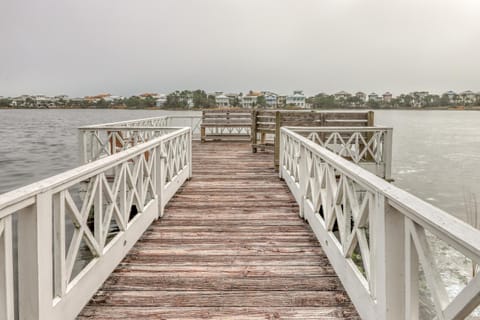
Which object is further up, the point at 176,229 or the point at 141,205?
the point at 141,205

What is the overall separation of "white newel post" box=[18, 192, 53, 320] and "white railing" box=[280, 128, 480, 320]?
1.84m

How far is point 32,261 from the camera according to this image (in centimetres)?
206

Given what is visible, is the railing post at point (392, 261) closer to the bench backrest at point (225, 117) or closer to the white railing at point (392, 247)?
the white railing at point (392, 247)

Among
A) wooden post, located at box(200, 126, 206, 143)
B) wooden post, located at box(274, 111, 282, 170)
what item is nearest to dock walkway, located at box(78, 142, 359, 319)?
wooden post, located at box(274, 111, 282, 170)

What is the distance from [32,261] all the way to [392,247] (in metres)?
1.90

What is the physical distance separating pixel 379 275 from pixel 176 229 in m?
2.72

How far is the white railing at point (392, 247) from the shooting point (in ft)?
4.58

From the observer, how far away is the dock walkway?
2.65 metres

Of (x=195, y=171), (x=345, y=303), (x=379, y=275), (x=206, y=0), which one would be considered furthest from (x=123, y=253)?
(x=206, y=0)

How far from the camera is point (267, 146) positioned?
37.5 ft

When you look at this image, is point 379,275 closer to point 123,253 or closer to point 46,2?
point 123,253

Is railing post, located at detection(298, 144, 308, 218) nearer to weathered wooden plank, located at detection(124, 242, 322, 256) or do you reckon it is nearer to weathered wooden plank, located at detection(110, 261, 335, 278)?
weathered wooden plank, located at detection(124, 242, 322, 256)

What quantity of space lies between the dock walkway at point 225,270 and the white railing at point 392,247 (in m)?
0.24

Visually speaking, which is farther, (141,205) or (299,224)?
(299,224)
